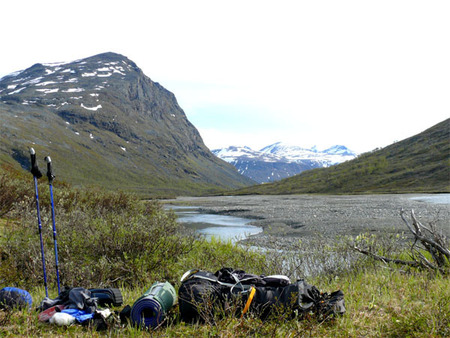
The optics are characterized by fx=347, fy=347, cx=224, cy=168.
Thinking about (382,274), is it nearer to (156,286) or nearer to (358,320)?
(358,320)

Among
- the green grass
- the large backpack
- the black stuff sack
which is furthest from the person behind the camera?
the black stuff sack

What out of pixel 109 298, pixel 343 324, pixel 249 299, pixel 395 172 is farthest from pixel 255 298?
pixel 395 172

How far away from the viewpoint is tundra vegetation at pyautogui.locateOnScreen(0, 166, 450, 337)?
430 cm

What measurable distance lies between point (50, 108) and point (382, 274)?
20577 cm

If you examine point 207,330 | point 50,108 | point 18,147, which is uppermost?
point 50,108

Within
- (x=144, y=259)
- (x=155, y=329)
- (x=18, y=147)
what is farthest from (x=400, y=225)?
(x=18, y=147)

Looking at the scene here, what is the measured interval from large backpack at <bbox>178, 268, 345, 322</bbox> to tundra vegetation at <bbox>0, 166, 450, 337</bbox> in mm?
144

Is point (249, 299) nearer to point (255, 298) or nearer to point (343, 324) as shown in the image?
point (255, 298)

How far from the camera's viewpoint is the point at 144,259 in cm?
923

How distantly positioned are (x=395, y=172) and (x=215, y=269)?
8896cm

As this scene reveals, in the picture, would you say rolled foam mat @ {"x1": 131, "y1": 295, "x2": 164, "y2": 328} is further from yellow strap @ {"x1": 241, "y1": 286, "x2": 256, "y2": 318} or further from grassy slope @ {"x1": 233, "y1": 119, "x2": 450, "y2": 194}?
grassy slope @ {"x1": 233, "y1": 119, "x2": 450, "y2": 194}

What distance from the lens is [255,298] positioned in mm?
4750

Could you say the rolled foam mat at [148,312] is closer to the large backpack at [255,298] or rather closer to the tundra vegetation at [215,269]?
the tundra vegetation at [215,269]

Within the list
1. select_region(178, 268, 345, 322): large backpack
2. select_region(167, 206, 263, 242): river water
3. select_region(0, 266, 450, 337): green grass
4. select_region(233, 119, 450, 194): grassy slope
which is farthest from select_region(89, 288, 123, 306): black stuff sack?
select_region(233, 119, 450, 194): grassy slope
